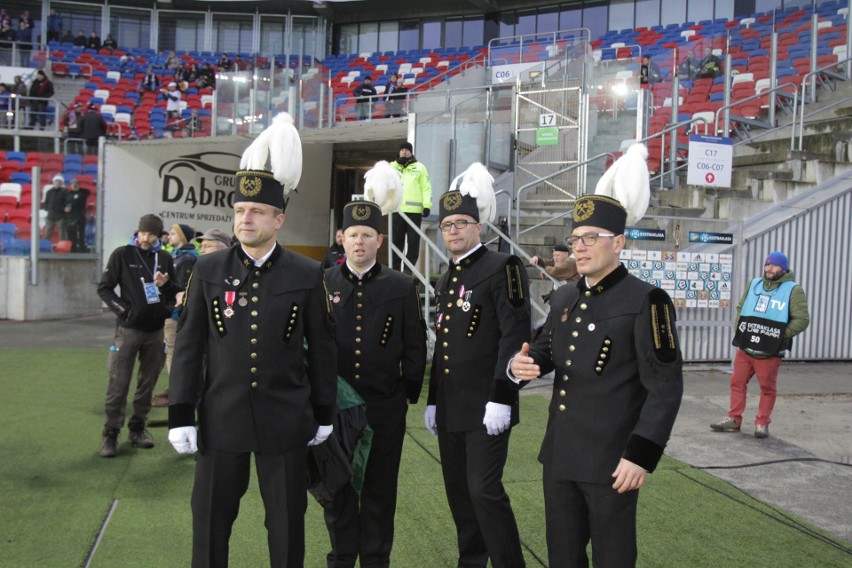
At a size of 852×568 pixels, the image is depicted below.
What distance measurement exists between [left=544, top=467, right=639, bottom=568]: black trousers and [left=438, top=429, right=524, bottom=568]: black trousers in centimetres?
60

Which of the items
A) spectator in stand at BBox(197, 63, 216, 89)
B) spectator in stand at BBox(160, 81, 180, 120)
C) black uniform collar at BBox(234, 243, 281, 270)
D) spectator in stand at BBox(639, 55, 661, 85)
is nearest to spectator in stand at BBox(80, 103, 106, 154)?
spectator in stand at BBox(160, 81, 180, 120)

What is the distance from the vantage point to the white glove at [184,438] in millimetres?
2969

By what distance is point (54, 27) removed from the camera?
98.1 feet

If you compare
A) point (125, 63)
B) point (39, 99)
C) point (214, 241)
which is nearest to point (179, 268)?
point (214, 241)

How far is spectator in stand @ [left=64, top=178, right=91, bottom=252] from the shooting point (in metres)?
13.9

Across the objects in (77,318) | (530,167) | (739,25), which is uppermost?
(739,25)

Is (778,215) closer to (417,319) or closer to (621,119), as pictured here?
(621,119)

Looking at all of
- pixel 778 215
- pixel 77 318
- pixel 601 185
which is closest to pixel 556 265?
pixel 778 215

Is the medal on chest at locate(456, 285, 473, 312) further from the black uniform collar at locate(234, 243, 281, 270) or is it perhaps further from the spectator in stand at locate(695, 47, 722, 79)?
the spectator in stand at locate(695, 47, 722, 79)

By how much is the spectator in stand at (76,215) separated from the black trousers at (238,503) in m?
12.2

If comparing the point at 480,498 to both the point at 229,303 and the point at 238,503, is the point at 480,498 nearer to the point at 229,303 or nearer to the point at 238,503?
the point at 238,503

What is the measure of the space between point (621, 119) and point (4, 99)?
1611cm

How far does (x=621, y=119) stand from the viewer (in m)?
13.5

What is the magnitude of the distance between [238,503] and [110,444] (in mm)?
3261
